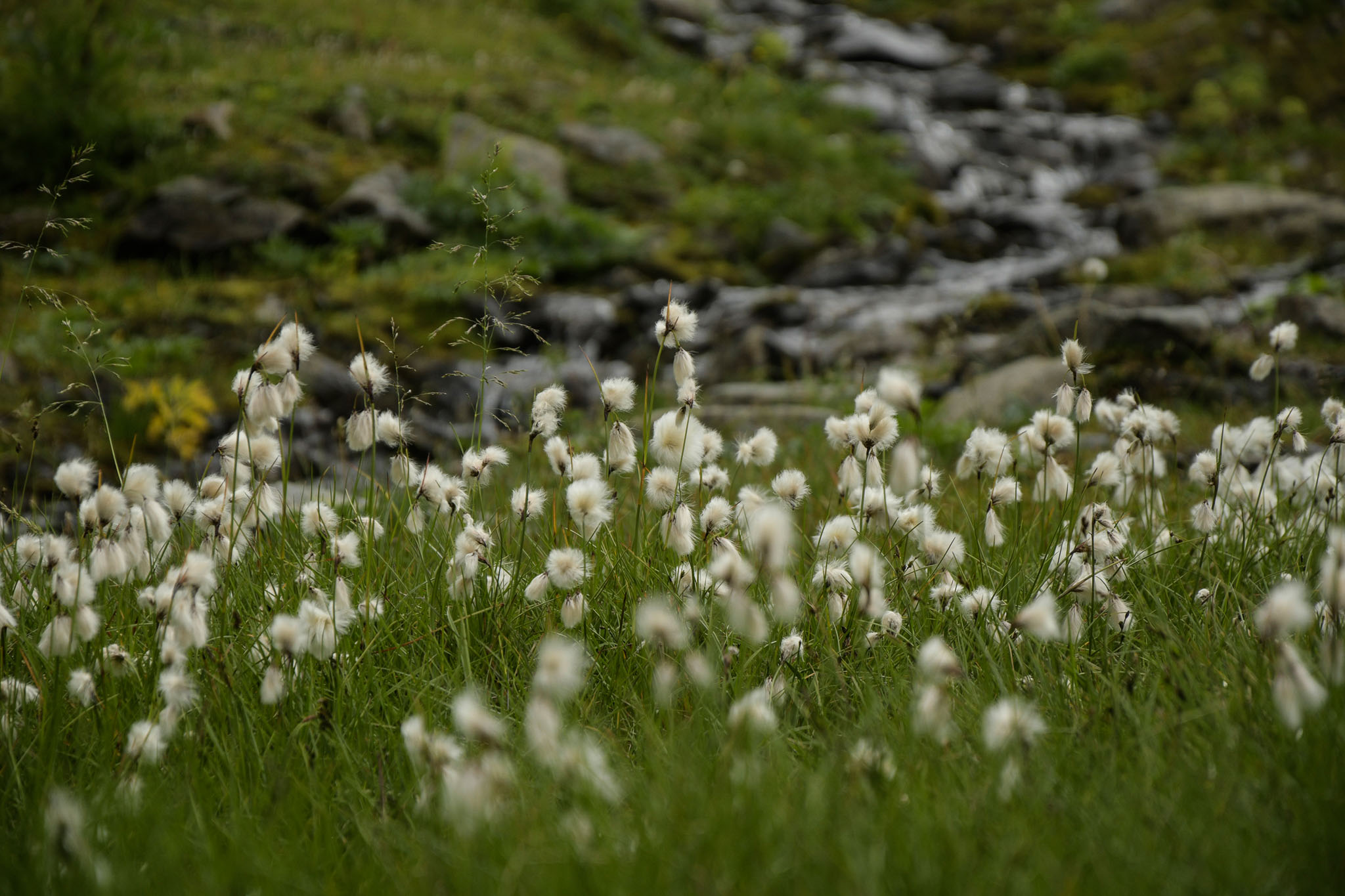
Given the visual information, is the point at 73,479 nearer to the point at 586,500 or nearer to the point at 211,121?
the point at 586,500

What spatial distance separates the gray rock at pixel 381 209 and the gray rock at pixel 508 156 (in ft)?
4.16

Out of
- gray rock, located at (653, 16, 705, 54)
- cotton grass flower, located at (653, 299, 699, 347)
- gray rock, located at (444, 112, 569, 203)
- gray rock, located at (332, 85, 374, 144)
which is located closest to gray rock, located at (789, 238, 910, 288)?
gray rock, located at (444, 112, 569, 203)

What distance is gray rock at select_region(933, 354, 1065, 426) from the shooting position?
6465mm


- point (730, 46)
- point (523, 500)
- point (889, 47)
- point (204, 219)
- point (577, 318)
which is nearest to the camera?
point (523, 500)

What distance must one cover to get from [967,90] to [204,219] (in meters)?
20.7

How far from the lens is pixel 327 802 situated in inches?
72.2

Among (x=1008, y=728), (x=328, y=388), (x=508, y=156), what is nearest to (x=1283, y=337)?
(x=1008, y=728)

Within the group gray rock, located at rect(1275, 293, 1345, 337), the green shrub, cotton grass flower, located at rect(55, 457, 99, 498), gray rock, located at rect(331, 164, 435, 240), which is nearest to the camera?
cotton grass flower, located at rect(55, 457, 99, 498)

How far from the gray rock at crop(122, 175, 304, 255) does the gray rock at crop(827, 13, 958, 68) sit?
21371 mm

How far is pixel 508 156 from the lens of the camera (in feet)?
41.9

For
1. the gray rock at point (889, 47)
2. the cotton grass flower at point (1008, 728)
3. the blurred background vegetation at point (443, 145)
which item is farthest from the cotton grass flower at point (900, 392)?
the gray rock at point (889, 47)

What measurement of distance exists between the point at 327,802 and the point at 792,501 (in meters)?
1.45

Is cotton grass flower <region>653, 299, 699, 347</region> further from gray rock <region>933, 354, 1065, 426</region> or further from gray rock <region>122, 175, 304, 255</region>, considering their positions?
gray rock <region>122, 175, 304, 255</region>

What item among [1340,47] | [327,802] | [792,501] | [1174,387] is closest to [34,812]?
[327,802]
